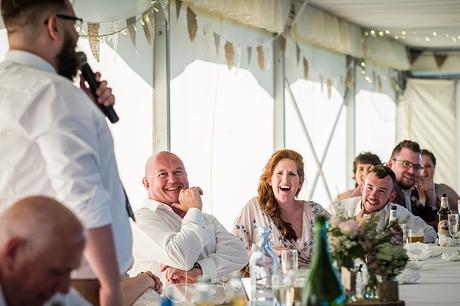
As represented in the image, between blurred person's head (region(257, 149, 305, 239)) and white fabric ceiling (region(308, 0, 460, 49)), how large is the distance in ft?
15.6

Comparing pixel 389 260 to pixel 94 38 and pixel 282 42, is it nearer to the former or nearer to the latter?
pixel 94 38

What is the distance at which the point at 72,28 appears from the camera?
Answer: 2891mm

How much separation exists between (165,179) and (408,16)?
23.7 feet

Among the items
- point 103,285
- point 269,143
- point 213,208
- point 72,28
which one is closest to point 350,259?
point 103,285

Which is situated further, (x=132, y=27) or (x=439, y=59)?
(x=439, y=59)

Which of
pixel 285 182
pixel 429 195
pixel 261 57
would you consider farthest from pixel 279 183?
pixel 261 57

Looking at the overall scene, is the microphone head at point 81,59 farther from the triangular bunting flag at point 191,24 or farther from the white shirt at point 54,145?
the triangular bunting flag at point 191,24

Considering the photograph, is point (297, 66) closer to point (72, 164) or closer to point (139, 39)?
point (139, 39)

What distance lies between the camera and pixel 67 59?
2920mm

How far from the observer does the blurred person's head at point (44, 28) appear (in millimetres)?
2848

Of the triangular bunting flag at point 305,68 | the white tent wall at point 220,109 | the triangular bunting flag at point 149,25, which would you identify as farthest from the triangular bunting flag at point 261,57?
the triangular bunting flag at point 149,25

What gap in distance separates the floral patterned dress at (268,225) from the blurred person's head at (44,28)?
3.15 meters

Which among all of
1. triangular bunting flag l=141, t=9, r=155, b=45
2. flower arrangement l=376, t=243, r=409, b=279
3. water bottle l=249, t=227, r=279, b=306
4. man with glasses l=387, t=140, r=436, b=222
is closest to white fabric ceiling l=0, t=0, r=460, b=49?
man with glasses l=387, t=140, r=436, b=222

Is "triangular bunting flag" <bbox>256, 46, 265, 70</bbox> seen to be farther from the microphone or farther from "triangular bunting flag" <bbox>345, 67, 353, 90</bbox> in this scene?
the microphone
